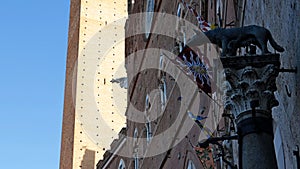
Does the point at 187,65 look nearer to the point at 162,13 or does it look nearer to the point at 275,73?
the point at 275,73

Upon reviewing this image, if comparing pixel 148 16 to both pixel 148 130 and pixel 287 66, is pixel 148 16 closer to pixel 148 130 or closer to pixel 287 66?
pixel 148 130

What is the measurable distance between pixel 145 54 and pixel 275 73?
1210 centimetres

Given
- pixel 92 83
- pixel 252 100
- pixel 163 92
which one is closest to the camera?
pixel 252 100

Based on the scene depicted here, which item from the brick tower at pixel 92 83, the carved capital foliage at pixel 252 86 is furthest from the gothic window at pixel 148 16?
the carved capital foliage at pixel 252 86

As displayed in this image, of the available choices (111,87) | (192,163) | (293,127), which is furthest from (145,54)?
(293,127)

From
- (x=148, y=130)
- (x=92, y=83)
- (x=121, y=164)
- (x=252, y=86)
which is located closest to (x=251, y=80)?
(x=252, y=86)

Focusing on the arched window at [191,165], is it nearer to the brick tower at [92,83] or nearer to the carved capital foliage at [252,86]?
the carved capital foliage at [252,86]

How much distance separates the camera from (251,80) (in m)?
4.22

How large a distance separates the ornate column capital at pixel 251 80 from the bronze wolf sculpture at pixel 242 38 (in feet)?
0.22

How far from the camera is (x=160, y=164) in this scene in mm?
13242

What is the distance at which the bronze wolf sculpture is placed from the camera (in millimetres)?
4224

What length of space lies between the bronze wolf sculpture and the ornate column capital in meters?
0.07

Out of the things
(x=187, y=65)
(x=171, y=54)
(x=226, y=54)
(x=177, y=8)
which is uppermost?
(x=177, y=8)

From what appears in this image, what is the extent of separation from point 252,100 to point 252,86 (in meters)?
0.10
